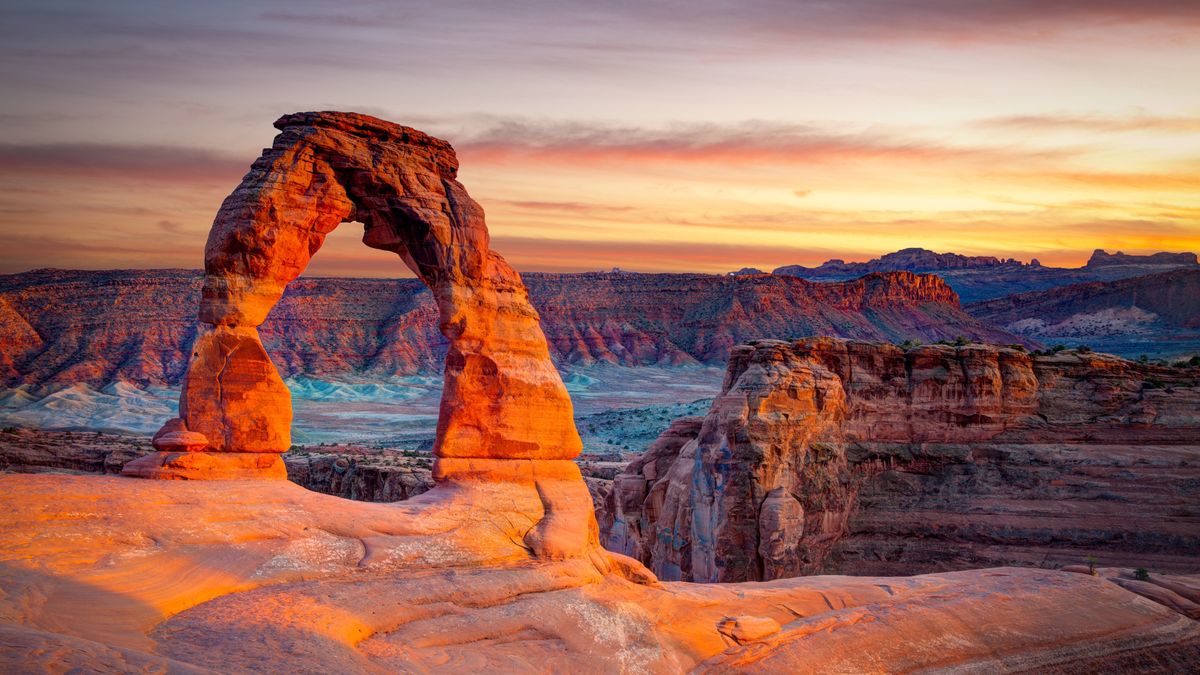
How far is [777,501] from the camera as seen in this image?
28750mm

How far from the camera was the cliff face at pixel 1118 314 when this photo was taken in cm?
13550

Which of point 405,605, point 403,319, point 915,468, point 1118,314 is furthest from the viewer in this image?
point 1118,314

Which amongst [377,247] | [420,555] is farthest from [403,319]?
[420,555]

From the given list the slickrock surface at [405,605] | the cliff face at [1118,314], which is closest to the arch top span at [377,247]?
the slickrock surface at [405,605]

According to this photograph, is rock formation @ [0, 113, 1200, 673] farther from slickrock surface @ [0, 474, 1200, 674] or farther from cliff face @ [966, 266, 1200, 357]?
cliff face @ [966, 266, 1200, 357]

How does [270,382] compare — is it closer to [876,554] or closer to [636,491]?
[636,491]

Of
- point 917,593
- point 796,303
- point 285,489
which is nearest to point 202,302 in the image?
point 285,489

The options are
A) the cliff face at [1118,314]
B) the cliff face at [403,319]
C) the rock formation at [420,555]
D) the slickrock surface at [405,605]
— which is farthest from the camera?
the cliff face at [1118,314]

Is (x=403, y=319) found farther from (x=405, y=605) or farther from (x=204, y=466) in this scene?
(x=405, y=605)

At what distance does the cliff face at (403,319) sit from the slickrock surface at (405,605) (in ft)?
306

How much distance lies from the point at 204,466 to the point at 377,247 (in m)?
5.21

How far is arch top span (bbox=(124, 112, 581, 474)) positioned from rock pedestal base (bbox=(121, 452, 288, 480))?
0.15 meters

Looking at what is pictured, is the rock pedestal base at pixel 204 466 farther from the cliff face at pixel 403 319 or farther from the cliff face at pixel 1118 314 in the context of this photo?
the cliff face at pixel 1118 314

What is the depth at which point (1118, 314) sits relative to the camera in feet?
500
